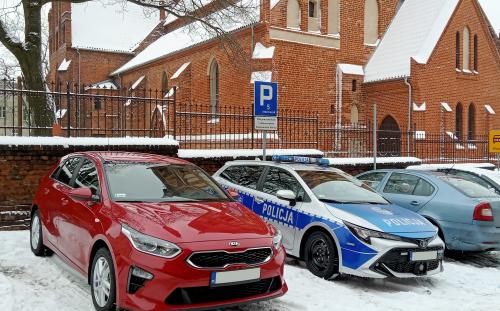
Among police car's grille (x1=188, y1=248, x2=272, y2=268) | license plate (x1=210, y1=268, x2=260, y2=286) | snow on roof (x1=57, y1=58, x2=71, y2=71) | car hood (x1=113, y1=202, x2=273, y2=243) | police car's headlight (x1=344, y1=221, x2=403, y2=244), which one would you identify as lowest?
license plate (x1=210, y1=268, x2=260, y2=286)

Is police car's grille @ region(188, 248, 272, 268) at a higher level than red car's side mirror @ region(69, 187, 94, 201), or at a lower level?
lower

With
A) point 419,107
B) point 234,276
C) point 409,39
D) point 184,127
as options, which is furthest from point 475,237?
point 409,39

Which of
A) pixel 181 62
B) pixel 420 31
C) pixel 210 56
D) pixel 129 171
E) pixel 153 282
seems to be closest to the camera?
pixel 153 282

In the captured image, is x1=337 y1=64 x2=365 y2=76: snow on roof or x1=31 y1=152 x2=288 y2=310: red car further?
x1=337 y1=64 x2=365 y2=76: snow on roof

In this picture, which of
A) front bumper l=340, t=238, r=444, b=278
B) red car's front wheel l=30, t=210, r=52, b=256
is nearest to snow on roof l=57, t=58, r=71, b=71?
red car's front wheel l=30, t=210, r=52, b=256

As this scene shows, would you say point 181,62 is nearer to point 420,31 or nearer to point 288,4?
point 288,4

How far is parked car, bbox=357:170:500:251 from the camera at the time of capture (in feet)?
25.9

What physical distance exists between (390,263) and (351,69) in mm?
20300

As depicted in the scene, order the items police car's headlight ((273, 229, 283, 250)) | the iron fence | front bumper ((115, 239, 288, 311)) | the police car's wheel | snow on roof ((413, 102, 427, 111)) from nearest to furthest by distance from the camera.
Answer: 1. front bumper ((115, 239, 288, 311))
2. police car's headlight ((273, 229, 283, 250))
3. the police car's wheel
4. the iron fence
5. snow on roof ((413, 102, 427, 111))

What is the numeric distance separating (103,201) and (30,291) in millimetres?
1373

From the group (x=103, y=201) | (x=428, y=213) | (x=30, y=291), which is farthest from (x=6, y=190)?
(x=428, y=213)

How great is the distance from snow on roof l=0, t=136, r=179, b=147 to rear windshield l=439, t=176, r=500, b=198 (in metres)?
5.73

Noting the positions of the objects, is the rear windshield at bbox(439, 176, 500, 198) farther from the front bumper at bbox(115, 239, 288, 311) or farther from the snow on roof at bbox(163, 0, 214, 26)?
the snow on roof at bbox(163, 0, 214, 26)

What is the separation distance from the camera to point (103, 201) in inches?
206
